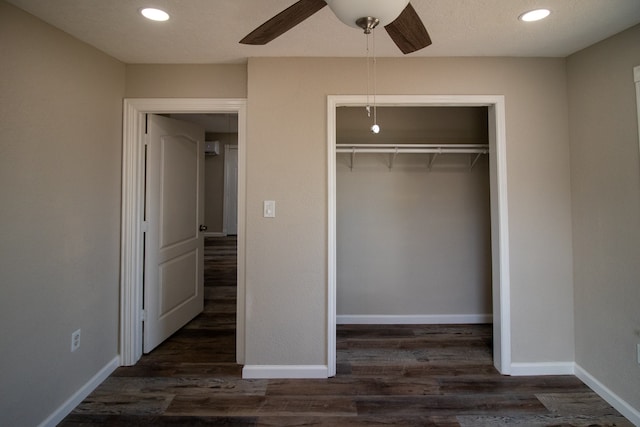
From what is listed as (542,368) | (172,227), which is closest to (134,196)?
(172,227)

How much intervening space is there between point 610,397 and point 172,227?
3.41 metres

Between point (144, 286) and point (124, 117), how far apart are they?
4.34 feet

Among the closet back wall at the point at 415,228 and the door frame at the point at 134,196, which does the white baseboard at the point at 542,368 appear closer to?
the closet back wall at the point at 415,228

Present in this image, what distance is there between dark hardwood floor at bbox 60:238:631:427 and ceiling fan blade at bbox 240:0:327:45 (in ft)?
6.64

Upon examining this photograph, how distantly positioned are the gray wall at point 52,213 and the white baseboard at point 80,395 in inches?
1.3

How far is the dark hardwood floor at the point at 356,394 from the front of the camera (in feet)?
6.18

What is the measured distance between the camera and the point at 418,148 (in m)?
3.06

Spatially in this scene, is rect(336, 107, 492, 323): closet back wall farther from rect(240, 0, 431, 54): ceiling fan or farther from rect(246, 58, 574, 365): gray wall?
rect(240, 0, 431, 54): ceiling fan

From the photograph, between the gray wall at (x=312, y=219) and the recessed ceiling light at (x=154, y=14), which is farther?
the gray wall at (x=312, y=219)

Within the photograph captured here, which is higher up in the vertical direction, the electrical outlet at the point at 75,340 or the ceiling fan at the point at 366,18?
the ceiling fan at the point at 366,18

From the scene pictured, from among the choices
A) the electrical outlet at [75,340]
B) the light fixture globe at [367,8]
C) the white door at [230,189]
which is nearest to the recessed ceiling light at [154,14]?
the light fixture globe at [367,8]

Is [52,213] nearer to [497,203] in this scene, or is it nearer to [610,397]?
[497,203]

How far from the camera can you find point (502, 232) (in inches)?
90.9

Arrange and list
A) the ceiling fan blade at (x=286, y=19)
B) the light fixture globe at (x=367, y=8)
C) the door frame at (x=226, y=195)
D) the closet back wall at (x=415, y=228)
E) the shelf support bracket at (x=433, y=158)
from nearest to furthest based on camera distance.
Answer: the light fixture globe at (x=367, y=8) → the ceiling fan blade at (x=286, y=19) → the shelf support bracket at (x=433, y=158) → the closet back wall at (x=415, y=228) → the door frame at (x=226, y=195)
